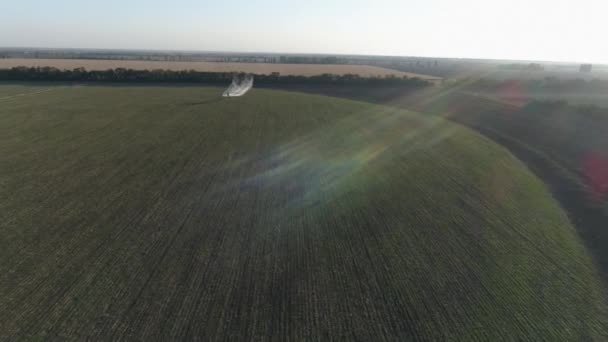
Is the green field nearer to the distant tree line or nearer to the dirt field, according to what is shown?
the distant tree line

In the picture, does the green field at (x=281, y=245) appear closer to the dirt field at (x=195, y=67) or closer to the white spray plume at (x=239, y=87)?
the white spray plume at (x=239, y=87)

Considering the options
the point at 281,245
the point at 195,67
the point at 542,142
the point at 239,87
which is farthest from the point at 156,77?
the point at 542,142

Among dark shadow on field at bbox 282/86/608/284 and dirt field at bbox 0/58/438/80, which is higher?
dirt field at bbox 0/58/438/80

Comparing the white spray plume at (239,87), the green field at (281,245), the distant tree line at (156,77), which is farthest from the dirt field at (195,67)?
the green field at (281,245)

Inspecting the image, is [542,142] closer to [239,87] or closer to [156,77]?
[239,87]

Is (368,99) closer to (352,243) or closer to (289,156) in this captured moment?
(289,156)

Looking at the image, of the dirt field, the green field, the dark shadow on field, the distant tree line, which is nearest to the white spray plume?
the distant tree line
